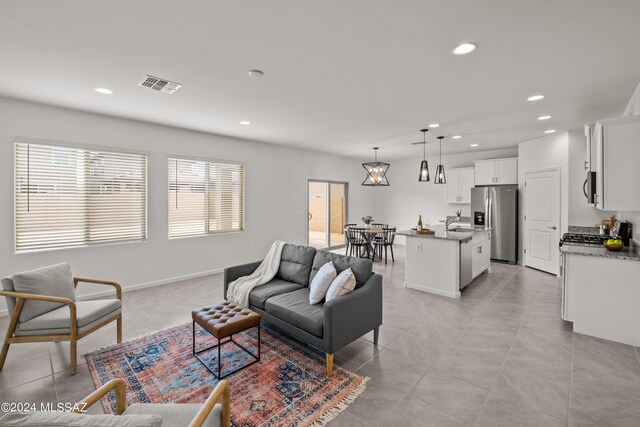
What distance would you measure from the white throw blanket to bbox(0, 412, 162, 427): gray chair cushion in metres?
2.40

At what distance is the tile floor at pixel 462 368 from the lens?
2021 mm

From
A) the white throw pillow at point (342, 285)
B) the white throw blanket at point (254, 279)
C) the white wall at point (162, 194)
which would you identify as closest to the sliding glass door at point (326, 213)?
the white wall at point (162, 194)

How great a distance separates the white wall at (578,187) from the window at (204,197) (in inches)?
249

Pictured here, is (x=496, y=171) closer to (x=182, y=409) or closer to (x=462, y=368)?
(x=462, y=368)

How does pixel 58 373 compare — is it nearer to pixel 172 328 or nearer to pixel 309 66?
pixel 172 328

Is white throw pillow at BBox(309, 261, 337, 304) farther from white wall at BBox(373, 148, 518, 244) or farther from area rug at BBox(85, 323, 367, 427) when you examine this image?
white wall at BBox(373, 148, 518, 244)

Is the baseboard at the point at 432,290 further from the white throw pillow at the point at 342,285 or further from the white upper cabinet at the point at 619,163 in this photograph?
the white throw pillow at the point at 342,285

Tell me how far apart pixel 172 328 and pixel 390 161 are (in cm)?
792

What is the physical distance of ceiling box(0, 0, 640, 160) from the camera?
6.47ft

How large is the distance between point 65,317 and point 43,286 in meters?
0.42

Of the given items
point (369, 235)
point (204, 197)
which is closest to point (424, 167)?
point (369, 235)

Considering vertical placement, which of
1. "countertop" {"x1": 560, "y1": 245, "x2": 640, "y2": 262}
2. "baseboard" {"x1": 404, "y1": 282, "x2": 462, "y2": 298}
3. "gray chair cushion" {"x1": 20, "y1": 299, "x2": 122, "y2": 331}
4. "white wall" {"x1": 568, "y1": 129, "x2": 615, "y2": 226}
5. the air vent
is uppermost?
the air vent

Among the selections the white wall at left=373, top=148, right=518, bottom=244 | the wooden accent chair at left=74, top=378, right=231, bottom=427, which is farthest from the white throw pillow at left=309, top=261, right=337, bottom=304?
the white wall at left=373, top=148, right=518, bottom=244

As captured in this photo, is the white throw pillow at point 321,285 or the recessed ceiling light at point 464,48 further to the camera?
the white throw pillow at point 321,285
